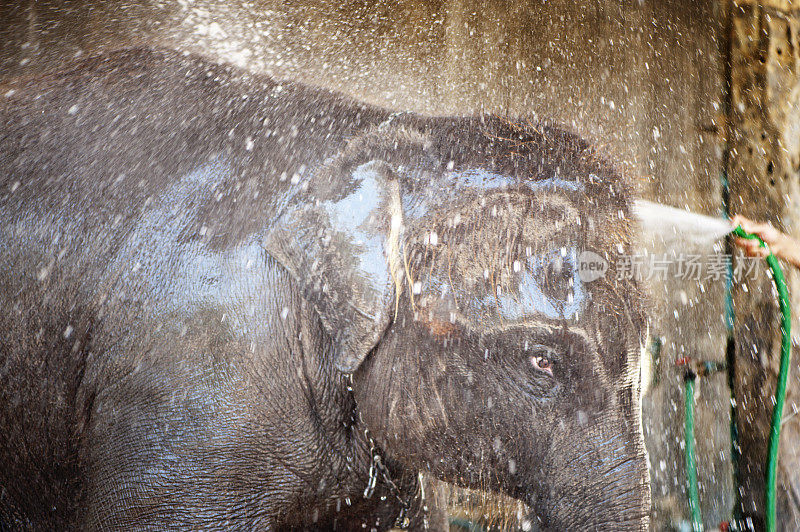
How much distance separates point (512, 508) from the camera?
174 centimetres

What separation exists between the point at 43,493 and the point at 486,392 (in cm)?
90

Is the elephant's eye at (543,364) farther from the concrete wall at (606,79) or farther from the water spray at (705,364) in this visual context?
the concrete wall at (606,79)

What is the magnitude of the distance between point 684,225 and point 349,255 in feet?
7.11

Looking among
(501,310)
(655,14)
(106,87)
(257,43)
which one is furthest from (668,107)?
(106,87)

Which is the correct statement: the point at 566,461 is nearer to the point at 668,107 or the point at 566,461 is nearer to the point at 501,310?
the point at 501,310

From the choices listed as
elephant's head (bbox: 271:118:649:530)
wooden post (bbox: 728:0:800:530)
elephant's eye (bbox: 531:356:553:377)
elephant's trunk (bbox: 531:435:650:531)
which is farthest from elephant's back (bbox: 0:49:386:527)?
wooden post (bbox: 728:0:800:530)

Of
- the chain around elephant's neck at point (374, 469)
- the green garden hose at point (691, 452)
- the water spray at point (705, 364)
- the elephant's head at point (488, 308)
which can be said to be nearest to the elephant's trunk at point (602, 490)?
the elephant's head at point (488, 308)

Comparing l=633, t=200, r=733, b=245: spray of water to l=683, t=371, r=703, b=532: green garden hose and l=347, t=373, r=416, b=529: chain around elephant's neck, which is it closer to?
l=683, t=371, r=703, b=532: green garden hose

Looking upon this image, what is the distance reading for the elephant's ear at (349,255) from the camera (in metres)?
0.96

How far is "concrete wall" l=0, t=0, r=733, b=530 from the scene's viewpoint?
221 centimetres

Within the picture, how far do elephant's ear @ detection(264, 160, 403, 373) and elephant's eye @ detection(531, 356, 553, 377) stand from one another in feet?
0.83

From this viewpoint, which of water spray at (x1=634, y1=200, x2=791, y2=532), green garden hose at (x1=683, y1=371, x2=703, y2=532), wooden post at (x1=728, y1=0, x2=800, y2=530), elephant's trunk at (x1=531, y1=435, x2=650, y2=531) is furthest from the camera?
wooden post at (x1=728, y1=0, x2=800, y2=530)

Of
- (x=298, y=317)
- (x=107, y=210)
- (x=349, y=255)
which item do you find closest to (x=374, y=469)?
(x=298, y=317)

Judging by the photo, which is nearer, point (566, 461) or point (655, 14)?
point (566, 461)
